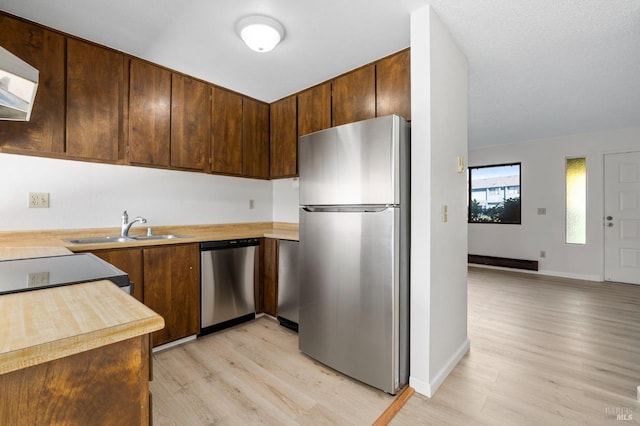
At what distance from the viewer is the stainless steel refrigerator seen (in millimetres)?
1722

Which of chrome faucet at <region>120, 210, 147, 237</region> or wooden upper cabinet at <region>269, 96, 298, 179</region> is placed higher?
wooden upper cabinet at <region>269, 96, 298, 179</region>

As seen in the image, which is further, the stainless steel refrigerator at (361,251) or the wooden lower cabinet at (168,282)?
the wooden lower cabinet at (168,282)

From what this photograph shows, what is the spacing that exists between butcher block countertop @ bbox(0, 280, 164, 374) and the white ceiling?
5.66 ft

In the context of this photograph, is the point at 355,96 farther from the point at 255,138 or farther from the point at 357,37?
the point at 255,138

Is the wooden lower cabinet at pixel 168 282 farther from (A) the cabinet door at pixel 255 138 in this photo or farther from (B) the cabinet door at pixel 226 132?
(A) the cabinet door at pixel 255 138

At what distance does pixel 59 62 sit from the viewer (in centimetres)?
198

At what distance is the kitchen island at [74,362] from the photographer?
0.51 metres

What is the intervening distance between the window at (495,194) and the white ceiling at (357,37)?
2347 millimetres

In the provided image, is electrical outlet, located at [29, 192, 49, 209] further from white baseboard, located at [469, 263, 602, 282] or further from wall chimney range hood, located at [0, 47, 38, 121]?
white baseboard, located at [469, 263, 602, 282]

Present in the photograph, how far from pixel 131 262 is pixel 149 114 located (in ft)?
3.95

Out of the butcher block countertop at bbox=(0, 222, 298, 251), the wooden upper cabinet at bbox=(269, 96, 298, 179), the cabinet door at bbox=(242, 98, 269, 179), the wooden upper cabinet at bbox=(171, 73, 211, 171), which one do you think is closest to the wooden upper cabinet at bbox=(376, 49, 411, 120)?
the wooden upper cabinet at bbox=(269, 96, 298, 179)

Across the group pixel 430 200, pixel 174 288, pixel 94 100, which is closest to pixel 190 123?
pixel 94 100
